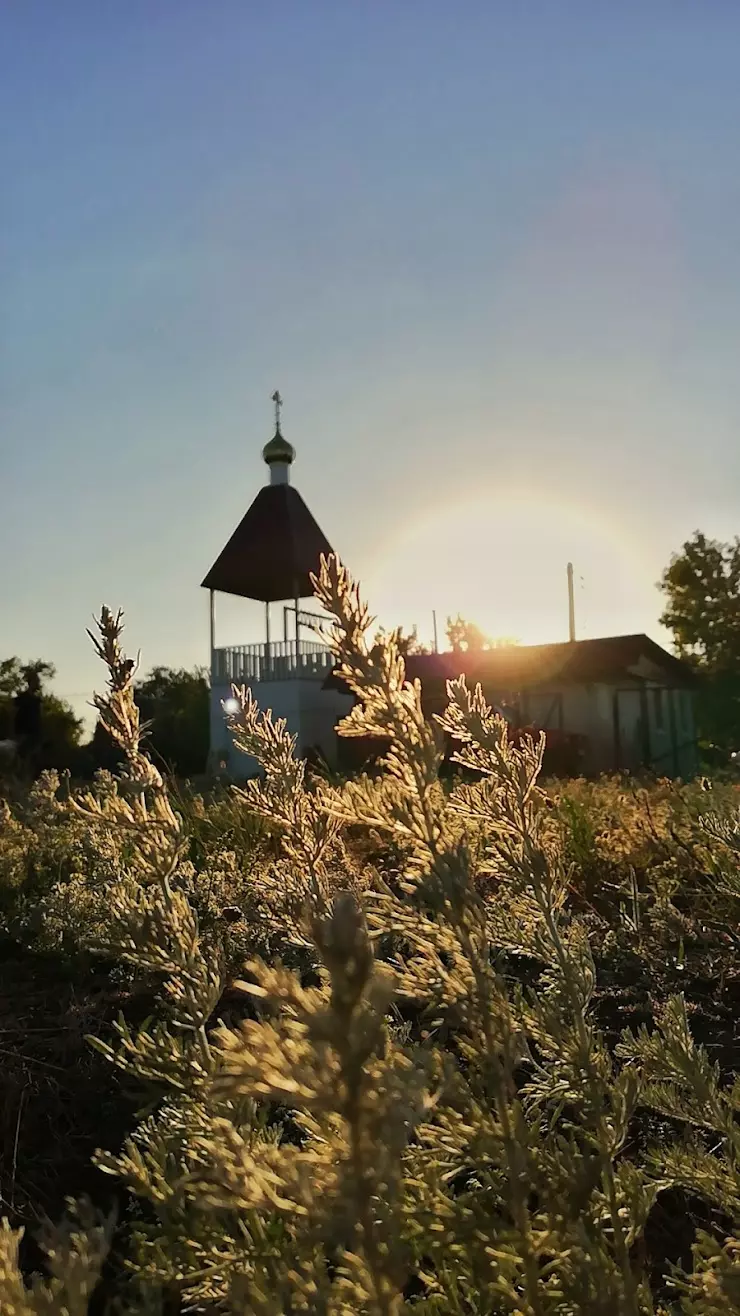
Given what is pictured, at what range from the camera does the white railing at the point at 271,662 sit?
83.9 ft

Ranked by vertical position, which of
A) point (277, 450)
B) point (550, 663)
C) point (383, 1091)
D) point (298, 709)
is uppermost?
point (277, 450)

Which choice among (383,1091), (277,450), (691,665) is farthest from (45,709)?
(383,1091)

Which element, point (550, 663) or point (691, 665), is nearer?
point (550, 663)

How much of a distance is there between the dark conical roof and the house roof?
3003 millimetres

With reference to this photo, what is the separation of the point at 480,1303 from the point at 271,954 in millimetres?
2795

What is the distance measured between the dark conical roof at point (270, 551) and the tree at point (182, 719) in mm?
3973

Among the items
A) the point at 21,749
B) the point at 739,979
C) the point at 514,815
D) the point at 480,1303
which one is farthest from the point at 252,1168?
the point at 21,749

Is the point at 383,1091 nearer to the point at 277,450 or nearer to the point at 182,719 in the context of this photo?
the point at 277,450

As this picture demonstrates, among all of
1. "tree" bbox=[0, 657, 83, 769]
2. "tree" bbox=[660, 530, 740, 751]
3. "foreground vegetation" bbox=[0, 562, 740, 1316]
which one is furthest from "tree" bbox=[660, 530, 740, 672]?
"foreground vegetation" bbox=[0, 562, 740, 1316]

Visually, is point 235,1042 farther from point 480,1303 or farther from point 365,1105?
point 480,1303

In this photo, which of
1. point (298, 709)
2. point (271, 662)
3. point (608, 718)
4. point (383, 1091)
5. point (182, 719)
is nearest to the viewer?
point (383, 1091)

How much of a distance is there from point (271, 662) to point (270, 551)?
3.05m

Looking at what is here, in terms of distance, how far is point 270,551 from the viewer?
25047mm

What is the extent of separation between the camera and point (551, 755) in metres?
17.9
